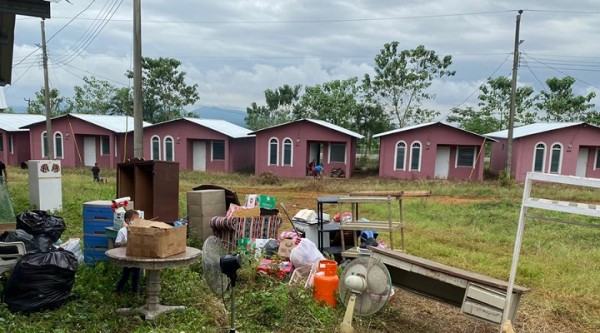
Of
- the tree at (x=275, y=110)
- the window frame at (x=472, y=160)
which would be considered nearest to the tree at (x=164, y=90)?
the tree at (x=275, y=110)

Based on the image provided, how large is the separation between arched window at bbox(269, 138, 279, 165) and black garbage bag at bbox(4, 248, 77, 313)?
703 inches

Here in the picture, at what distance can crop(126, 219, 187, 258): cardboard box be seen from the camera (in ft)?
12.3

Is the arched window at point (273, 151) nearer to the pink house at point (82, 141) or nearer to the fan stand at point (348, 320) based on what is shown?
the pink house at point (82, 141)

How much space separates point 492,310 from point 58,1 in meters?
4.78

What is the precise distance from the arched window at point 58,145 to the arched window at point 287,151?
13246 mm

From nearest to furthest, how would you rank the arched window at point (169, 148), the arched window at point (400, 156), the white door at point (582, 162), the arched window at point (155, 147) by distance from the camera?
the white door at point (582, 162) → the arched window at point (400, 156) → the arched window at point (169, 148) → the arched window at point (155, 147)

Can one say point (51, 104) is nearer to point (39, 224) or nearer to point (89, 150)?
point (89, 150)

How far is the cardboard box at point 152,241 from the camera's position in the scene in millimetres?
3748

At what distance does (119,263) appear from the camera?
3.77 metres

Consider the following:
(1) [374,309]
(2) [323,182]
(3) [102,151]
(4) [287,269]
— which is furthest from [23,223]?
(3) [102,151]

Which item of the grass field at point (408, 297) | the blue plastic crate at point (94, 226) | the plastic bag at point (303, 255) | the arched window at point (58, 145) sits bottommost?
the grass field at point (408, 297)

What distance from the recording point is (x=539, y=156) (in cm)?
2017

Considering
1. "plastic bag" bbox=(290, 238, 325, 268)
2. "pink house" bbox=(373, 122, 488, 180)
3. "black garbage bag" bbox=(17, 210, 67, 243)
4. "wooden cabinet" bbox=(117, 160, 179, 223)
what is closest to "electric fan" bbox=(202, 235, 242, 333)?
"plastic bag" bbox=(290, 238, 325, 268)

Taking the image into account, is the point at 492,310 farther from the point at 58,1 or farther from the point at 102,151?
the point at 102,151
